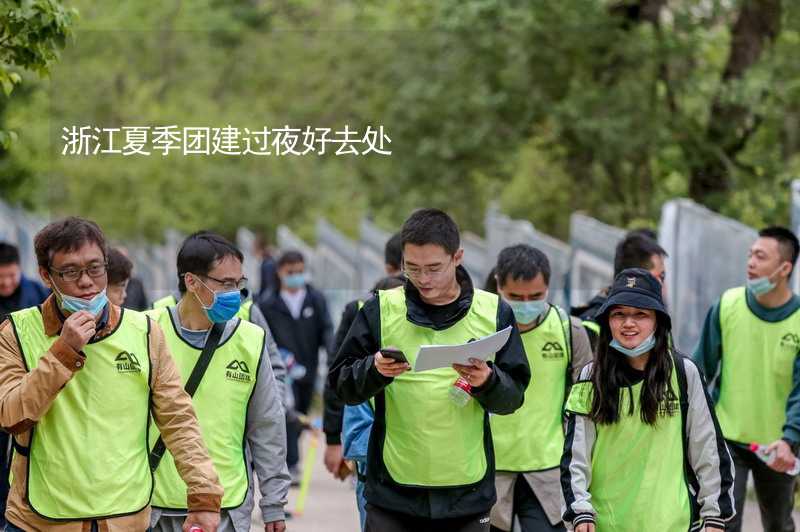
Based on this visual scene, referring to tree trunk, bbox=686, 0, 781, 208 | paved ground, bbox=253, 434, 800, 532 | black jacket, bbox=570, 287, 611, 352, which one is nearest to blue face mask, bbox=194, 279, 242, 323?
black jacket, bbox=570, 287, 611, 352

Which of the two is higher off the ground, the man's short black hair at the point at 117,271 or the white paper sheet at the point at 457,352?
the man's short black hair at the point at 117,271

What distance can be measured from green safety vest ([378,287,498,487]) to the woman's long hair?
1.49ft

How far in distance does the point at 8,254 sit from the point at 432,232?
5687 mm

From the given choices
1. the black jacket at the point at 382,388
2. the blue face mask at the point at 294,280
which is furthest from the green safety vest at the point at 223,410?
the blue face mask at the point at 294,280

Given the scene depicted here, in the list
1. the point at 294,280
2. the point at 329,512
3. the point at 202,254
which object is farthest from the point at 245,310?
the point at 294,280

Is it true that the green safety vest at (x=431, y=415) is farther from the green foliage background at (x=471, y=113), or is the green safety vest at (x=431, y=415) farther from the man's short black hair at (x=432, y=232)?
the green foliage background at (x=471, y=113)

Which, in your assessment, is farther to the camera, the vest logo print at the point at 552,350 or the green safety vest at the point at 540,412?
the vest logo print at the point at 552,350

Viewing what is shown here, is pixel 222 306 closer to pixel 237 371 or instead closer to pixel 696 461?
pixel 237 371

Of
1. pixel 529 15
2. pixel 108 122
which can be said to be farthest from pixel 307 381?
pixel 108 122

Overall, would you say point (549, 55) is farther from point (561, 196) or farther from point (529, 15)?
point (561, 196)

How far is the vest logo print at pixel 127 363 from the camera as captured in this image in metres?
5.20

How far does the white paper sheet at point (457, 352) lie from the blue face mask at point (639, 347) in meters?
0.55

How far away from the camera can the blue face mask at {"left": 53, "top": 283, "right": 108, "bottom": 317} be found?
512 cm

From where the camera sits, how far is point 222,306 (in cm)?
621
